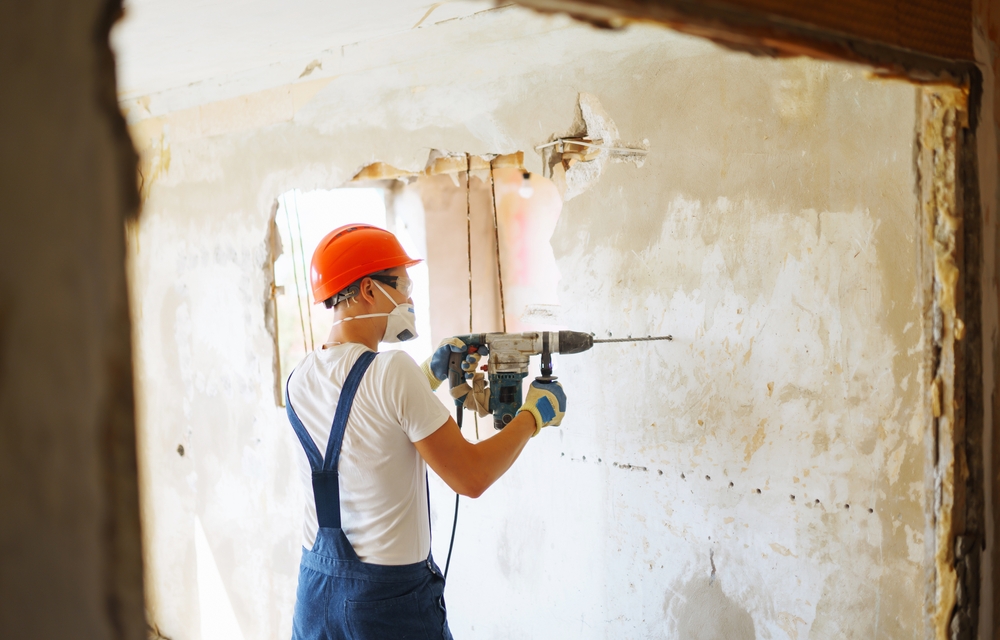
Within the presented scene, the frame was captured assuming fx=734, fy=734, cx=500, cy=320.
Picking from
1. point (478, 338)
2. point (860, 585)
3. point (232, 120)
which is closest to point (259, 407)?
point (232, 120)

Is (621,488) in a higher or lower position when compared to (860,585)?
higher

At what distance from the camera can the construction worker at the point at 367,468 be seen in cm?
159

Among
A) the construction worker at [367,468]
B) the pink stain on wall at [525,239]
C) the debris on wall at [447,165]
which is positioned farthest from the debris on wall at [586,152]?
the pink stain on wall at [525,239]

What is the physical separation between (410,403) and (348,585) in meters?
0.45

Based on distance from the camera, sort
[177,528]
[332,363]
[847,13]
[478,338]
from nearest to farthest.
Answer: [847,13] → [332,363] → [478,338] → [177,528]

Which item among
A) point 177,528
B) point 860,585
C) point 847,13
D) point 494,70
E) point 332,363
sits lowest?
point 177,528

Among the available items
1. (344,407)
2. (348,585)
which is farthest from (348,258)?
(348,585)

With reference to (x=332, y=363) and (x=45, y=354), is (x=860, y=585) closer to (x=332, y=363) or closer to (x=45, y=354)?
(x=332, y=363)

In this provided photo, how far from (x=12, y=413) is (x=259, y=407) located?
2812 mm

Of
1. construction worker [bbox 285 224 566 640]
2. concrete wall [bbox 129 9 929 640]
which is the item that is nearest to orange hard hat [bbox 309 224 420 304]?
construction worker [bbox 285 224 566 640]

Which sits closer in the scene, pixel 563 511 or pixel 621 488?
pixel 621 488

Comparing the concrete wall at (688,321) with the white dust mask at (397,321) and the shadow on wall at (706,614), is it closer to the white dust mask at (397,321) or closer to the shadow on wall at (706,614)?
the shadow on wall at (706,614)

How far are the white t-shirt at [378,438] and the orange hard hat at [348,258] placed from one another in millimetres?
165

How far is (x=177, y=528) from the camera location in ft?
11.5
